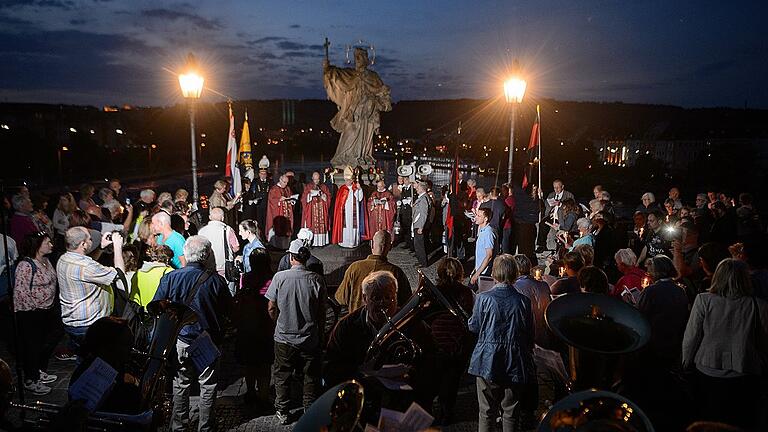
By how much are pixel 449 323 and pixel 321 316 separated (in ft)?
4.25

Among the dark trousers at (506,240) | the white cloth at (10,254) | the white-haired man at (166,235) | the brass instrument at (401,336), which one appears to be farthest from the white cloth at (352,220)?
the brass instrument at (401,336)

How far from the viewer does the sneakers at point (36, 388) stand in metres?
5.52

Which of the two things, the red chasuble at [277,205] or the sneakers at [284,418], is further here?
the red chasuble at [277,205]

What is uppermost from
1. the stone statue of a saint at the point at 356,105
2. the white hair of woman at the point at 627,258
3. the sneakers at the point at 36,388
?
the stone statue of a saint at the point at 356,105

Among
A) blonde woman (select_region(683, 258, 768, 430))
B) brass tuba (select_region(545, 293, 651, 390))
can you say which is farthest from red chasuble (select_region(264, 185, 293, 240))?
blonde woman (select_region(683, 258, 768, 430))

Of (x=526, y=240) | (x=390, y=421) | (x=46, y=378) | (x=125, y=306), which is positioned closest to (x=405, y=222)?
(x=526, y=240)

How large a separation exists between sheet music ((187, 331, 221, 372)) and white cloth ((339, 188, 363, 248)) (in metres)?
8.26

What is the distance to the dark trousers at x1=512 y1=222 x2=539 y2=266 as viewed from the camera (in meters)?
12.0

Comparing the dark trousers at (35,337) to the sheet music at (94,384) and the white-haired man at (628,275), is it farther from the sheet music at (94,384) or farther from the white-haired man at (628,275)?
the white-haired man at (628,275)

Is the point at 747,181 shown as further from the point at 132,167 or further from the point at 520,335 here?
the point at 132,167

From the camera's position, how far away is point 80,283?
5.09 meters

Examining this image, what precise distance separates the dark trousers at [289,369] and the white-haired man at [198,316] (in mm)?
597

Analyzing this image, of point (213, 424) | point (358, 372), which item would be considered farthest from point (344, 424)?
point (213, 424)

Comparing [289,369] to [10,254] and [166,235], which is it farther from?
[10,254]
